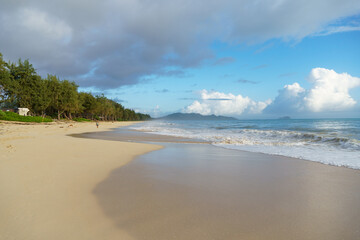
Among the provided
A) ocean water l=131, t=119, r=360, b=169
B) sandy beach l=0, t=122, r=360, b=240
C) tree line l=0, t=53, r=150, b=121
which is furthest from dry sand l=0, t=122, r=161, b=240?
tree line l=0, t=53, r=150, b=121

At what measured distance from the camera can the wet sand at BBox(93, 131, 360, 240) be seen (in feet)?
8.80

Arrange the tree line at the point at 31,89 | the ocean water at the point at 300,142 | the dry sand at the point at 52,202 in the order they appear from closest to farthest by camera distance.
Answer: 1. the dry sand at the point at 52,202
2. the ocean water at the point at 300,142
3. the tree line at the point at 31,89

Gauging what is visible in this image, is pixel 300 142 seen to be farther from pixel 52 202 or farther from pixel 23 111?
pixel 23 111

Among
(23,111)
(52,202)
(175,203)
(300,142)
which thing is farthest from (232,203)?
(23,111)

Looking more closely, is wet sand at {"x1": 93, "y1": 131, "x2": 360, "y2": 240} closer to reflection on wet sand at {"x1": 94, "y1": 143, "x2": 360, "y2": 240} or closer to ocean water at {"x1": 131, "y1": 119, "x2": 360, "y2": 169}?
reflection on wet sand at {"x1": 94, "y1": 143, "x2": 360, "y2": 240}

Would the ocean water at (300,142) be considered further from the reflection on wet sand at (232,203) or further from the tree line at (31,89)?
the tree line at (31,89)

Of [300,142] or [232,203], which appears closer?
[232,203]

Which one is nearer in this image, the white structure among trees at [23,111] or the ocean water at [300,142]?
the ocean water at [300,142]

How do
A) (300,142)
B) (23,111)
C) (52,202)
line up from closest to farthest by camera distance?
(52,202) < (300,142) < (23,111)

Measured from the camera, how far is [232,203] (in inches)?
141

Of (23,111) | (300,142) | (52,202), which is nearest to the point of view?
(52,202)

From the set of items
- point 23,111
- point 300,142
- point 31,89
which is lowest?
point 300,142

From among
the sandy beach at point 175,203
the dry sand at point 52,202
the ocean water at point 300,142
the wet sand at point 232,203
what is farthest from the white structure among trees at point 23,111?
the wet sand at point 232,203

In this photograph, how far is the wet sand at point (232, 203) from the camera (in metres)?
2.68
